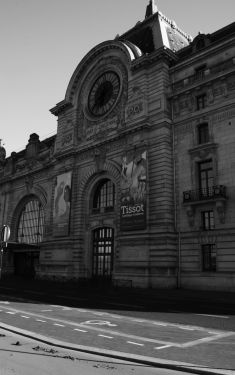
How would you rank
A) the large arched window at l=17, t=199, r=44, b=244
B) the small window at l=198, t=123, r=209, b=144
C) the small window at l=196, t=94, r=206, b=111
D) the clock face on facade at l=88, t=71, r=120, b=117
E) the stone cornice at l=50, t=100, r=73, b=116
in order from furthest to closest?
the large arched window at l=17, t=199, r=44, b=244, the stone cornice at l=50, t=100, r=73, b=116, the clock face on facade at l=88, t=71, r=120, b=117, the small window at l=196, t=94, r=206, b=111, the small window at l=198, t=123, r=209, b=144

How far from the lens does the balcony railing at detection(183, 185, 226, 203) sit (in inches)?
1128

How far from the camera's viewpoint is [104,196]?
40500 millimetres

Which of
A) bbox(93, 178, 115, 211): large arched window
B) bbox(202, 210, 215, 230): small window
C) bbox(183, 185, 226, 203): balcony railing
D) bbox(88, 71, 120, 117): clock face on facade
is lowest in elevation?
bbox(202, 210, 215, 230): small window

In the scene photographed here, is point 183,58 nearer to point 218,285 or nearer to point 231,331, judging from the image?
point 218,285

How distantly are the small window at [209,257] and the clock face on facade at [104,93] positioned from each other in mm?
19297

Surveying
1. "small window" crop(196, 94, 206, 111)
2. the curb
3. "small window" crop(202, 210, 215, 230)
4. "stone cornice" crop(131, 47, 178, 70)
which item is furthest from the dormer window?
the curb

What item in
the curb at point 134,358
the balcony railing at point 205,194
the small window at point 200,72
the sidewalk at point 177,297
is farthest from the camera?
the small window at point 200,72

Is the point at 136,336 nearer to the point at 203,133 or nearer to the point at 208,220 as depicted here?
the point at 208,220

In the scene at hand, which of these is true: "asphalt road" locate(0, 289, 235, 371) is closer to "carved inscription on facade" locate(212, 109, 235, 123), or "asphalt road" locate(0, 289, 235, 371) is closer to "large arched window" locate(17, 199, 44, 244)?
"carved inscription on facade" locate(212, 109, 235, 123)

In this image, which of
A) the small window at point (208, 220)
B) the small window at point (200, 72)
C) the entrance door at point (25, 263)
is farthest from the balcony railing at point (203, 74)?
the entrance door at point (25, 263)

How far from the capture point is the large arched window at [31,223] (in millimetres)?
51812

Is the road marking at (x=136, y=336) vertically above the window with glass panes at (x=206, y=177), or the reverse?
the window with glass panes at (x=206, y=177)

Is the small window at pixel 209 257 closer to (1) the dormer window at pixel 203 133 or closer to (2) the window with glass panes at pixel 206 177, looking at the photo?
(2) the window with glass panes at pixel 206 177

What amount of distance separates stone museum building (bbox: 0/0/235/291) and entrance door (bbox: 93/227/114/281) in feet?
0.36
